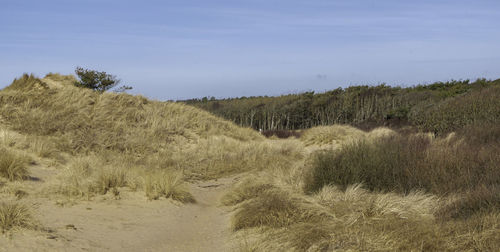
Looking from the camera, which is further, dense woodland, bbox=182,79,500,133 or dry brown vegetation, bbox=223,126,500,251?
dense woodland, bbox=182,79,500,133

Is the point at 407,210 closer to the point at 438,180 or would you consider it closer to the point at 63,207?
the point at 438,180

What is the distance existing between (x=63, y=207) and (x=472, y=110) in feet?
39.7

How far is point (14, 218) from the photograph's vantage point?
6.11 meters

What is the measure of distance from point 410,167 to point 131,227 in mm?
4883

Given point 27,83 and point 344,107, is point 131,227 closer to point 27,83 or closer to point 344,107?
point 27,83

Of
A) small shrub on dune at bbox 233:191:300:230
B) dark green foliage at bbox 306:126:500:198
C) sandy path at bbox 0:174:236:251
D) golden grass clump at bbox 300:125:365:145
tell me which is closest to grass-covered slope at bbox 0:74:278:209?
sandy path at bbox 0:174:236:251

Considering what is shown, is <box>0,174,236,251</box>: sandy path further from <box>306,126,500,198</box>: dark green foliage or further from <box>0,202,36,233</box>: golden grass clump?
<box>306,126,500,198</box>: dark green foliage

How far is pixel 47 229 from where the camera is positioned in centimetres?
645

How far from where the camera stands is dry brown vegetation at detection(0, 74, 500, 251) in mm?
5871

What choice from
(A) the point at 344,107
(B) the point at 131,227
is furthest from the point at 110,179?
(A) the point at 344,107

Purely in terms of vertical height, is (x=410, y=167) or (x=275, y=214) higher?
(x=410, y=167)

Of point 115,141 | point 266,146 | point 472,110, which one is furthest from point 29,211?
point 472,110

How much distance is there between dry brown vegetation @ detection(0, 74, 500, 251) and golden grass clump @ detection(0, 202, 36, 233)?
1cm

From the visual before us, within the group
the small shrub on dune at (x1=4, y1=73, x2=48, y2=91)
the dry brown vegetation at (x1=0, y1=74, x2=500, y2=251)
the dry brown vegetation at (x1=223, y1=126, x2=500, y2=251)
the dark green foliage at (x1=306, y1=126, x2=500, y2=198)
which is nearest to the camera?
the dry brown vegetation at (x1=223, y1=126, x2=500, y2=251)
